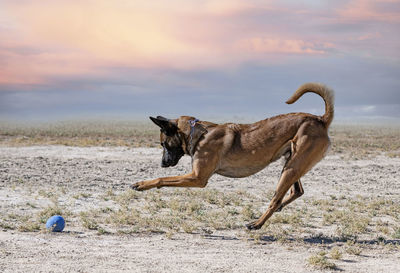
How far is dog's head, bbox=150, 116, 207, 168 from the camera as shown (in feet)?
24.5

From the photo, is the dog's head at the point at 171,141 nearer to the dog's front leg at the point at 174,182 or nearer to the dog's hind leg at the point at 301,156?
the dog's front leg at the point at 174,182

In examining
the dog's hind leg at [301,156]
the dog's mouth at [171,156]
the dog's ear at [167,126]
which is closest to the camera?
the dog's hind leg at [301,156]

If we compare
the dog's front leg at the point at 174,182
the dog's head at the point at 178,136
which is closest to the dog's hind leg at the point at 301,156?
the dog's front leg at the point at 174,182

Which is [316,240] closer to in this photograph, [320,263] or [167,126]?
[320,263]

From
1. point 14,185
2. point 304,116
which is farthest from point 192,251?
point 14,185

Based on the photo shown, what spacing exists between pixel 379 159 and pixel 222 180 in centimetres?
1110

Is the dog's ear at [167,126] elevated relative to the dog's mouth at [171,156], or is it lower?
elevated

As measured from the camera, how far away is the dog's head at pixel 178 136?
7477 millimetres

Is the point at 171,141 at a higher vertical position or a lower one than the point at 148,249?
higher

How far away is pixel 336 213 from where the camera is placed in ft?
32.4

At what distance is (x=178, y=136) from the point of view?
7594 mm

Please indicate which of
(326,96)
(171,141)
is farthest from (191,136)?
(326,96)

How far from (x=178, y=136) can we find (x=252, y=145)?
1.19m

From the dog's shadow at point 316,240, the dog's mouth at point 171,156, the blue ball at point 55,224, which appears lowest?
the dog's shadow at point 316,240
